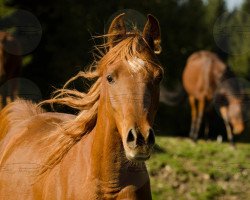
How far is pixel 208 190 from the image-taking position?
842 centimetres

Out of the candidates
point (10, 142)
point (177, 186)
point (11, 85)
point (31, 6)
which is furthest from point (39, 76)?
point (10, 142)

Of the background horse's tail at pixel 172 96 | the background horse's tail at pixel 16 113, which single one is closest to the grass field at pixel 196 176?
the background horse's tail at pixel 16 113

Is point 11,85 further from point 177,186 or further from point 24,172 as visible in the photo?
point 24,172

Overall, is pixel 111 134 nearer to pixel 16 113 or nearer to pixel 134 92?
pixel 134 92

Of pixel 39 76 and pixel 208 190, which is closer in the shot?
pixel 208 190

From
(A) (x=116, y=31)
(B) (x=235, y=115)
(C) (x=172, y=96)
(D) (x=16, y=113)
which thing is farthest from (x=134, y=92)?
(C) (x=172, y=96)

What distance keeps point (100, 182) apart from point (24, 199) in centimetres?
87

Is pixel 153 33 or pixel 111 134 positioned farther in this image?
pixel 153 33

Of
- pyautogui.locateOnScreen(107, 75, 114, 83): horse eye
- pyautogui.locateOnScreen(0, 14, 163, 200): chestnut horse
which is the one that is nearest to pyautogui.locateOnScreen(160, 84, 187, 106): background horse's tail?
pyautogui.locateOnScreen(0, 14, 163, 200): chestnut horse

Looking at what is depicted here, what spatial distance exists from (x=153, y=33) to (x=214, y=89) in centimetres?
1077

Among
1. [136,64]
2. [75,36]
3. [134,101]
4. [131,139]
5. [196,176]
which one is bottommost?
[196,176]

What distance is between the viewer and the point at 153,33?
351cm

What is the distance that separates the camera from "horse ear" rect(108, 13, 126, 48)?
11.3 feet

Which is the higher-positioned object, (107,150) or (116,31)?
(116,31)
